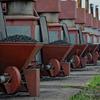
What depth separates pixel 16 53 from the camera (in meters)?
13.6

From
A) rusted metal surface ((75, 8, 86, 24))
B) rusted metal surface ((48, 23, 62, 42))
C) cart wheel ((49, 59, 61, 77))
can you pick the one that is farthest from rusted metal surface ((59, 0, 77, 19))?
cart wheel ((49, 59, 61, 77))

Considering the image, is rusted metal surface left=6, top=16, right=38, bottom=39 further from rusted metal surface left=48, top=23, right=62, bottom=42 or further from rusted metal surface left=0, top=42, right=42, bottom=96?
rusted metal surface left=48, top=23, right=62, bottom=42

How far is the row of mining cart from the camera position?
13602 mm

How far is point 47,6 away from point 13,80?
1091 cm

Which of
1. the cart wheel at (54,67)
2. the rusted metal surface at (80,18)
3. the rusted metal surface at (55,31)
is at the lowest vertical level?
the rusted metal surface at (80,18)

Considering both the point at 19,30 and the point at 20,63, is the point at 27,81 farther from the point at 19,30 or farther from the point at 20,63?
the point at 19,30

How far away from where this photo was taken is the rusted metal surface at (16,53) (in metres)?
13.5

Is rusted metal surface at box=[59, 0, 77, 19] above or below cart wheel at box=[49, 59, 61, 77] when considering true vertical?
above

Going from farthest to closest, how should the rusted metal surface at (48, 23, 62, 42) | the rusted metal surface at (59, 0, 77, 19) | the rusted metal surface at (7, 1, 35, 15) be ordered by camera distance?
1. the rusted metal surface at (59, 0, 77, 19)
2. the rusted metal surface at (48, 23, 62, 42)
3. the rusted metal surface at (7, 1, 35, 15)

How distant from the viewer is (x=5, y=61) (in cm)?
1374

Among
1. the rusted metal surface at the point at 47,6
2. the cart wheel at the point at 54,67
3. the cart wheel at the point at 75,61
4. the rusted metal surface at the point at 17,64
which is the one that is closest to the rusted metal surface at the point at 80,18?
the cart wheel at the point at 75,61

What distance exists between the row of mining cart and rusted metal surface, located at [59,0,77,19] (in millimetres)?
131

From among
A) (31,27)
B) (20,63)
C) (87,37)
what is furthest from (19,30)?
(87,37)

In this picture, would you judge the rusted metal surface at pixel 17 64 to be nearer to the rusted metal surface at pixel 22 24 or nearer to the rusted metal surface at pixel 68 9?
the rusted metal surface at pixel 22 24
